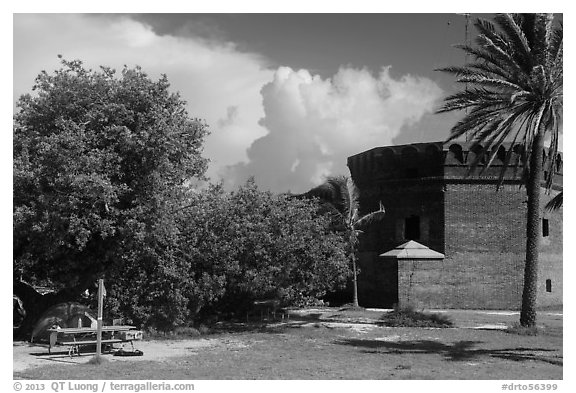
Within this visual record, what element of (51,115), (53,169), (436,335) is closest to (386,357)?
(436,335)

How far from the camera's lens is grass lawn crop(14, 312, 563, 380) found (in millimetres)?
13336

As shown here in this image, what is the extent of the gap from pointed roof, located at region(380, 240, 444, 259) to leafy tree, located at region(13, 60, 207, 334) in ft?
44.3

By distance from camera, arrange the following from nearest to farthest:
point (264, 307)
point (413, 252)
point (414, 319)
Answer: point (414, 319) < point (264, 307) < point (413, 252)

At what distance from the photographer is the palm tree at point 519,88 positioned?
19.5 meters

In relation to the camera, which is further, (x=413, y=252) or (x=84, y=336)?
(x=413, y=252)

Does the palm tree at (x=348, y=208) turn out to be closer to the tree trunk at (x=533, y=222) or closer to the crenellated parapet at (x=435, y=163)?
the crenellated parapet at (x=435, y=163)

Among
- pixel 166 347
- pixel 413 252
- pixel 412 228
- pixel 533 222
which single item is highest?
pixel 412 228

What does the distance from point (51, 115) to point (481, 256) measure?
20606 mm

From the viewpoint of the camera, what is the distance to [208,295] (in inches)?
816

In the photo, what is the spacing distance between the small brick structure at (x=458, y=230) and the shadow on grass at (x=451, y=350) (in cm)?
1108

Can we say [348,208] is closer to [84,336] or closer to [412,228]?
[412,228]

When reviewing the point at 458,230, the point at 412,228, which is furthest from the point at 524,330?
the point at 412,228

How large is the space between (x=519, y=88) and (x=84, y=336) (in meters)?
14.8

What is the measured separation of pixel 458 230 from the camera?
3055cm
